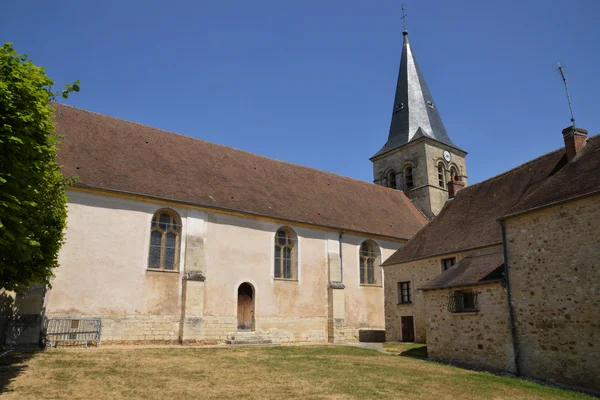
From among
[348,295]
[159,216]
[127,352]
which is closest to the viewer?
[127,352]

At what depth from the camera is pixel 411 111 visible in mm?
30312

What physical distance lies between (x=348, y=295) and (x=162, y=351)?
9573 mm

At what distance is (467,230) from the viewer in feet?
55.9

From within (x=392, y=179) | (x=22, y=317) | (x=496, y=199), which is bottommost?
(x=22, y=317)

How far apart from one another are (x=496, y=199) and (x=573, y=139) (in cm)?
416

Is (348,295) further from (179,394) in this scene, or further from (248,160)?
(179,394)

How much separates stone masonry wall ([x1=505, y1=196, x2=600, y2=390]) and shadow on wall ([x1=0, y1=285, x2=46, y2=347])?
13.0m

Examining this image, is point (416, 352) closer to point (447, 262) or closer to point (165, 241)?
point (447, 262)

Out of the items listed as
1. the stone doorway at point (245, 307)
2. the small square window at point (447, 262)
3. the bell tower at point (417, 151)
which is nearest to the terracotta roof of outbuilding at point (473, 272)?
the small square window at point (447, 262)

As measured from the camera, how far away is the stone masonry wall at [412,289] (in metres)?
18.0

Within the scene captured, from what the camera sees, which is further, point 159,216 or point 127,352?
point 159,216

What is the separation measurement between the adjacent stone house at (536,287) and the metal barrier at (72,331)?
10.2 m

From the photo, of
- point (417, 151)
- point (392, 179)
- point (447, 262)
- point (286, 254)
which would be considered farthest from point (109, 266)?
point (392, 179)

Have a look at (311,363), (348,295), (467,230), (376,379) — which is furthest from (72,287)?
(467,230)
